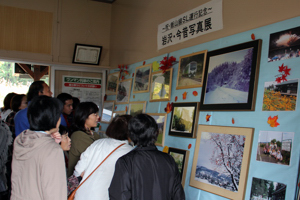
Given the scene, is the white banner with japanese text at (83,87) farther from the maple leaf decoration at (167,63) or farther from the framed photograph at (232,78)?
the framed photograph at (232,78)

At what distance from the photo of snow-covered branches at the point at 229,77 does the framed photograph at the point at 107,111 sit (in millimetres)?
2334

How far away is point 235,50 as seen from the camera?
7.86 ft

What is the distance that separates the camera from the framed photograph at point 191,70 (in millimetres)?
2742

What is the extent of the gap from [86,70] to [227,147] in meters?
3.59

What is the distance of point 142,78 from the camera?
3.75 m

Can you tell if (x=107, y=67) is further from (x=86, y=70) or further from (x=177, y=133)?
(x=177, y=133)

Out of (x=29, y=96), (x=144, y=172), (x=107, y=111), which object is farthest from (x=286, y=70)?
(x=107, y=111)

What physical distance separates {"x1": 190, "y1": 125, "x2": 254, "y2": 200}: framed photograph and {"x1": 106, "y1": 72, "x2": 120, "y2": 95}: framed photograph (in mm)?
2288

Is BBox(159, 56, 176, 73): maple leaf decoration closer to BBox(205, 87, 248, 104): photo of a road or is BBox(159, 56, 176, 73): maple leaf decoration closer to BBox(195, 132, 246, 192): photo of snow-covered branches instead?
BBox(205, 87, 248, 104): photo of a road

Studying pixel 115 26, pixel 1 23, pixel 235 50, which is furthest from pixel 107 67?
pixel 235 50

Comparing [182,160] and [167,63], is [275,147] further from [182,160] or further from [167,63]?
[167,63]

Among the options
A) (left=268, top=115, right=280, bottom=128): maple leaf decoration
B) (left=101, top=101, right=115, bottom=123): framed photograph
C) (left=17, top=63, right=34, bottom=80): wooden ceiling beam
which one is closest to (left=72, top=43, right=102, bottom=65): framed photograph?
(left=101, top=101, right=115, bottom=123): framed photograph

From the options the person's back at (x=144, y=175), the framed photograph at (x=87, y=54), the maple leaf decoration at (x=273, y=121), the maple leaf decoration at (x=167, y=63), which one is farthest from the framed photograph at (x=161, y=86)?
the framed photograph at (x=87, y=54)

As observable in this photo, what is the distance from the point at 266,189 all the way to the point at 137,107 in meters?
2.08
